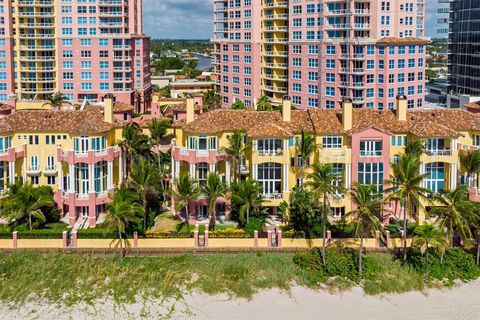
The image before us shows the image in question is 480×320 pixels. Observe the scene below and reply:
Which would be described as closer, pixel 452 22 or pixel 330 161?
pixel 330 161

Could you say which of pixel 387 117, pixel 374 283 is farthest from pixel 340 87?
pixel 374 283

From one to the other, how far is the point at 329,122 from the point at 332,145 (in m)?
2.45

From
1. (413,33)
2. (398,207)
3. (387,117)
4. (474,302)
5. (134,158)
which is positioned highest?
(413,33)

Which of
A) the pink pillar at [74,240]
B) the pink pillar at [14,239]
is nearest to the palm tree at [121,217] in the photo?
the pink pillar at [74,240]

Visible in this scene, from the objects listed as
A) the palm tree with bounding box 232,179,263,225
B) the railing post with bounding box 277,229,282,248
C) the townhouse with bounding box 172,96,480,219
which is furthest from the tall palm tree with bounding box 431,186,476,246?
the palm tree with bounding box 232,179,263,225

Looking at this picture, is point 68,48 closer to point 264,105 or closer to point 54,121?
point 264,105

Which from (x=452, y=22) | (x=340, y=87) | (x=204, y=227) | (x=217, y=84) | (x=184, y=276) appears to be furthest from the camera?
(x=217, y=84)

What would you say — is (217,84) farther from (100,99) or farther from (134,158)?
(134,158)

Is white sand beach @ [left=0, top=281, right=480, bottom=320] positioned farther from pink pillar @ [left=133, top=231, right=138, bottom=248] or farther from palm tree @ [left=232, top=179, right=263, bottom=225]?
palm tree @ [left=232, top=179, right=263, bottom=225]

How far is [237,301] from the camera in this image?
42.2 metres

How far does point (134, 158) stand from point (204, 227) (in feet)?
37.4

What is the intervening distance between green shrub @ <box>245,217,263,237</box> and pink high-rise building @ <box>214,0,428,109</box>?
4373 centimetres

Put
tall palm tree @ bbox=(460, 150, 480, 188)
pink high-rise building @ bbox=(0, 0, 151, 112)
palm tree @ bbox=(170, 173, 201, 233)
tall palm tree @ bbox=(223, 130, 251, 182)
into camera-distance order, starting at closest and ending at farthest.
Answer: palm tree @ bbox=(170, 173, 201, 233) → tall palm tree @ bbox=(460, 150, 480, 188) → tall palm tree @ bbox=(223, 130, 251, 182) → pink high-rise building @ bbox=(0, 0, 151, 112)

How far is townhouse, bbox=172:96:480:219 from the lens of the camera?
5512 cm
